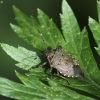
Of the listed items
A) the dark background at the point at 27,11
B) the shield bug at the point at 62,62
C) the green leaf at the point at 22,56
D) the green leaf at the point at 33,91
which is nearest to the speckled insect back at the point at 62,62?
the shield bug at the point at 62,62

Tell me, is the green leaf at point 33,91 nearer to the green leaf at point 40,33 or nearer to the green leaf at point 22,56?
the green leaf at point 22,56

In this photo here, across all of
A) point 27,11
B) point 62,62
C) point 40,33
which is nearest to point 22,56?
point 40,33

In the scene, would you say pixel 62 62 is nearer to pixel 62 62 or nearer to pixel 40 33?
pixel 62 62

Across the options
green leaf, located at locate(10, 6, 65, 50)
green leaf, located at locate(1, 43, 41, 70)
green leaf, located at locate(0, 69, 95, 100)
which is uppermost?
green leaf, located at locate(10, 6, 65, 50)

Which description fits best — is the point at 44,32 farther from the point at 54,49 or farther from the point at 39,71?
the point at 39,71

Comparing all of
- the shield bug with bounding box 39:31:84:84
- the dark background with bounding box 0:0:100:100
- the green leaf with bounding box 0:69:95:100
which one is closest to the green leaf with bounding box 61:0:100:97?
the shield bug with bounding box 39:31:84:84

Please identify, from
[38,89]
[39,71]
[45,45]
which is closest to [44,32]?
[45,45]

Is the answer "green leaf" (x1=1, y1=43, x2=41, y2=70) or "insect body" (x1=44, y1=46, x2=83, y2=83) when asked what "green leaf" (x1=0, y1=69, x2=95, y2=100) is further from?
"insect body" (x1=44, y1=46, x2=83, y2=83)
